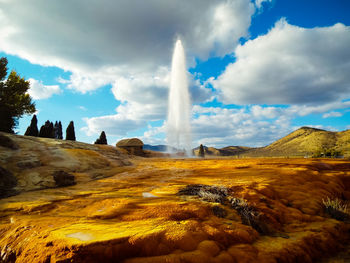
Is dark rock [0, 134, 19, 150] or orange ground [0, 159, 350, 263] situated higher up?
dark rock [0, 134, 19, 150]

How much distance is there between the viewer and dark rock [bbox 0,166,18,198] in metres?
7.50

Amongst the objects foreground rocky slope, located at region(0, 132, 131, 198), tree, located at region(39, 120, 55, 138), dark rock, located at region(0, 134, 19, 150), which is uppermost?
tree, located at region(39, 120, 55, 138)

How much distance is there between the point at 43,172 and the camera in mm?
10312

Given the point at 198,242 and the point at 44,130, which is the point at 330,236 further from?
the point at 44,130

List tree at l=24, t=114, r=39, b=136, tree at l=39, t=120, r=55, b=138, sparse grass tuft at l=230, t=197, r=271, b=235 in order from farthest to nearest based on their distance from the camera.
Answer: tree at l=24, t=114, r=39, b=136, tree at l=39, t=120, r=55, b=138, sparse grass tuft at l=230, t=197, r=271, b=235

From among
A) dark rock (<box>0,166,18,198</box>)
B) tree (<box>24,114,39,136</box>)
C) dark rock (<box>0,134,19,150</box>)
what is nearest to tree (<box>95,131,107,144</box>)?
tree (<box>24,114,39,136</box>)

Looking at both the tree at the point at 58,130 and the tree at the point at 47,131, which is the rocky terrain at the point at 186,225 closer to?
the tree at the point at 47,131

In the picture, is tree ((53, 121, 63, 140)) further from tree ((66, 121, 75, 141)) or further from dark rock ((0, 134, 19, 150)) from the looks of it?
dark rock ((0, 134, 19, 150))

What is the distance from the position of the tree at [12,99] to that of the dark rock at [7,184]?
71.9 feet

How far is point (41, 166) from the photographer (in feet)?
37.3

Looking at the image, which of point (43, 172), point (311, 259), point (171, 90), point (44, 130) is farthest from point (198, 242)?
point (44, 130)

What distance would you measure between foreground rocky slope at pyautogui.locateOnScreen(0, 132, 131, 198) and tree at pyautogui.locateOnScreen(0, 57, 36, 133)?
14.6 metres

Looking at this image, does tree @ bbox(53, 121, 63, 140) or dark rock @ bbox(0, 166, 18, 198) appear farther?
tree @ bbox(53, 121, 63, 140)

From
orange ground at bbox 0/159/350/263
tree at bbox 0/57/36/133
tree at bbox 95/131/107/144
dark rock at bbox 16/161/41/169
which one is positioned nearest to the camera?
orange ground at bbox 0/159/350/263
